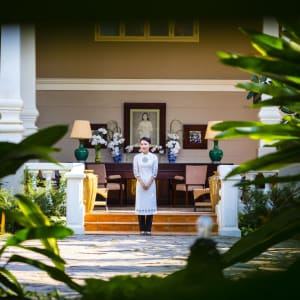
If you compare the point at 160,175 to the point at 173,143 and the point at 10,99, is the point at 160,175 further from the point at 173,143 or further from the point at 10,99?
the point at 10,99

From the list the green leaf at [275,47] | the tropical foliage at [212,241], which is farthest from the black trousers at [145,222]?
the green leaf at [275,47]

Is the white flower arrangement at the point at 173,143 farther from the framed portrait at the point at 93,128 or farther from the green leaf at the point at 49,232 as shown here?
the green leaf at the point at 49,232

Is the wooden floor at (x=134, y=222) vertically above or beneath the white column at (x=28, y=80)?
beneath

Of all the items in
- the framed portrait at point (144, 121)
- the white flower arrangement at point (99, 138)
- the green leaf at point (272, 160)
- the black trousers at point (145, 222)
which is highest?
the framed portrait at point (144, 121)

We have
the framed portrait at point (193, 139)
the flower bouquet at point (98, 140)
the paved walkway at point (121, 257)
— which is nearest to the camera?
the paved walkway at point (121, 257)

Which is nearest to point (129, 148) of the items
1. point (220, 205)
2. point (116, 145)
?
point (116, 145)

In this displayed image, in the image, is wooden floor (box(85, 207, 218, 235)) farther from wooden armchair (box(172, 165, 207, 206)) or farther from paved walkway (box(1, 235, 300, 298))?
wooden armchair (box(172, 165, 207, 206))

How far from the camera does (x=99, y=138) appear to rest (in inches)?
698

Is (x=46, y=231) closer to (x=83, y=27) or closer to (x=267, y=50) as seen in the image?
(x=267, y=50)

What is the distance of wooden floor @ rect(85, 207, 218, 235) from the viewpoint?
14.1m

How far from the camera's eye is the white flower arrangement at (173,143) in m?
18.4

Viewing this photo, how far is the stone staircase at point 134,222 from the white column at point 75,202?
46 cm

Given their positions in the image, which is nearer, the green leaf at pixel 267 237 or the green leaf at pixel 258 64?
the green leaf at pixel 258 64

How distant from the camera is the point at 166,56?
1928 centimetres
